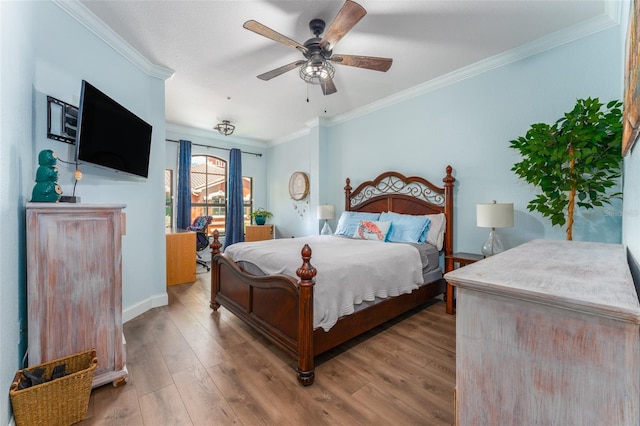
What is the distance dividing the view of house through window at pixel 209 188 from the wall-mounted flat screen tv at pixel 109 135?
10.4 ft

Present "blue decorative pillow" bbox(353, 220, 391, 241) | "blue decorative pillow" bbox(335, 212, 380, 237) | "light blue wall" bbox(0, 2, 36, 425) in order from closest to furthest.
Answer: "light blue wall" bbox(0, 2, 36, 425) → "blue decorative pillow" bbox(353, 220, 391, 241) → "blue decorative pillow" bbox(335, 212, 380, 237)

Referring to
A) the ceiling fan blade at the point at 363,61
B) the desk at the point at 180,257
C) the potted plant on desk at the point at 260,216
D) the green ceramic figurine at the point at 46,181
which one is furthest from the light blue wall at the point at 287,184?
the green ceramic figurine at the point at 46,181

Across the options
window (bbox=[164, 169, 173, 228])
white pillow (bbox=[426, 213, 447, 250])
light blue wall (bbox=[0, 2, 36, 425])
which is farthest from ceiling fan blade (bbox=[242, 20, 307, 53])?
window (bbox=[164, 169, 173, 228])

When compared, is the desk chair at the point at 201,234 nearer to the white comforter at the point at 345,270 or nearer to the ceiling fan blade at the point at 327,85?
the white comforter at the point at 345,270

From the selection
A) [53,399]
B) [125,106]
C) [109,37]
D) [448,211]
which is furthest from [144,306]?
[448,211]

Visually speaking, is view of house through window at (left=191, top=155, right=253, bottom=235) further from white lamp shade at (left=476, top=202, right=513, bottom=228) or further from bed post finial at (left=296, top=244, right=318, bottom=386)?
white lamp shade at (left=476, top=202, right=513, bottom=228)

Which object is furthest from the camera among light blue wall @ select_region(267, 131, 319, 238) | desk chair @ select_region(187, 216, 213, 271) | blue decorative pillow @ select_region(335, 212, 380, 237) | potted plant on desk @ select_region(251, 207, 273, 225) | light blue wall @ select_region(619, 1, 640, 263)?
potted plant on desk @ select_region(251, 207, 273, 225)

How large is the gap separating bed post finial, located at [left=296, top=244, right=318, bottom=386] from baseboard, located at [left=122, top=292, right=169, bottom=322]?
204cm

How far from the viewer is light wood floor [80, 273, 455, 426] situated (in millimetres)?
1519

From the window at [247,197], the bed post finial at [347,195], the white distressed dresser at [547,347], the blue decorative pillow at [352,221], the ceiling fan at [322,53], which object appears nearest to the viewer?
the white distressed dresser at [547,347]

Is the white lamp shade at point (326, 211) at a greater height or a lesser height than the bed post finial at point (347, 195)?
lesser

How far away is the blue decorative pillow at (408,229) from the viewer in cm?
325

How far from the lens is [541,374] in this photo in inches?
24.3

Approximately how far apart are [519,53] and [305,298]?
3229 mm
